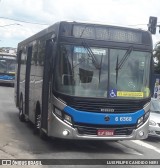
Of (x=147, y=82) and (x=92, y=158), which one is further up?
(x=147, y=82)

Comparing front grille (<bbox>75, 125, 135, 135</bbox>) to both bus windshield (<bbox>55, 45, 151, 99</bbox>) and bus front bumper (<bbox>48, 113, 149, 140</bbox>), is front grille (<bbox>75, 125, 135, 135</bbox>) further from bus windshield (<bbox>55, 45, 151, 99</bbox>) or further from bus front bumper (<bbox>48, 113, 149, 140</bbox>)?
bus windshield (<bbox>55, 45, 151, 99</bbox>)

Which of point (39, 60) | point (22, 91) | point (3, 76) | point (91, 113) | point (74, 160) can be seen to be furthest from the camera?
point (3, 76)

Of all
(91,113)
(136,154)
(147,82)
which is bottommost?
(136,154)

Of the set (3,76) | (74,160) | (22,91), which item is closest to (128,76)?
(74,160)

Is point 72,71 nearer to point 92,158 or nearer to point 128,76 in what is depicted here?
point 128,76

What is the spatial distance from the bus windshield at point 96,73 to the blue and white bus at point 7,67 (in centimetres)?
→ 2963

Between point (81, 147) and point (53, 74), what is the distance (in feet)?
7.25

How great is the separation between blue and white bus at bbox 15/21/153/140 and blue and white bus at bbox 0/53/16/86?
1138 inches

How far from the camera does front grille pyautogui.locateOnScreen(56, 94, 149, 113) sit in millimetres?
10422

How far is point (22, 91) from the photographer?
16.5m

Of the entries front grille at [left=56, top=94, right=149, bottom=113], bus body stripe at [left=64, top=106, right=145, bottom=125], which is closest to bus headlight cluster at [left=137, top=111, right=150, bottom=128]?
bus body stripe at [left=64, top=106, right=145, bottom=125]

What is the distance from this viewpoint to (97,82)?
34.9ft

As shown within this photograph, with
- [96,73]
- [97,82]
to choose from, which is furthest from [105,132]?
[96,73]

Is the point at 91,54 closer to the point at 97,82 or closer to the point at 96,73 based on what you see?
the point at 96,73
